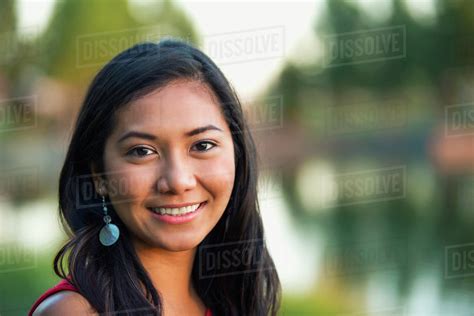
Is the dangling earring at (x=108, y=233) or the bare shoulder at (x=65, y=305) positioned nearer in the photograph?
the bare shoulder at (x=65, y=305)

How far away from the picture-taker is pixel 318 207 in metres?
12.6

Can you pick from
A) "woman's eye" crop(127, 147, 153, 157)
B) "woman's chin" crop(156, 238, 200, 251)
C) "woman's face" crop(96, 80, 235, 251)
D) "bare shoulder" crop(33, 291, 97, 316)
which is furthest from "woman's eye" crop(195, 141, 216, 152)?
"bare shoulder" crop(33, 291, 97, 316)

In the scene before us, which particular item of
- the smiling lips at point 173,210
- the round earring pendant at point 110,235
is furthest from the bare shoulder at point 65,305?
the smiling lips at point 173,210

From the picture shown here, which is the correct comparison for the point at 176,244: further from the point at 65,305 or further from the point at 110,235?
the point at 65,305

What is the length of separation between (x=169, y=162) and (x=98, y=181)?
0.21 metres

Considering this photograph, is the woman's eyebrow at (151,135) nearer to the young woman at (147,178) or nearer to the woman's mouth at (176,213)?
the young woman at (147,178)

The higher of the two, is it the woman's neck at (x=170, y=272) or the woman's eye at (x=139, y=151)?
the woman's eye at (x=139, y=151)

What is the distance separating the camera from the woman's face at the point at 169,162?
6.24ft

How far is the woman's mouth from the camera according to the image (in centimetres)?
194

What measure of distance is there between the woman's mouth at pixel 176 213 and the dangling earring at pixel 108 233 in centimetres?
13

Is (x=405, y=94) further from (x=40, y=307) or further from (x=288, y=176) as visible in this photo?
(x=40, y=307)

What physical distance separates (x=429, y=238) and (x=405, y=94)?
47.7 feet

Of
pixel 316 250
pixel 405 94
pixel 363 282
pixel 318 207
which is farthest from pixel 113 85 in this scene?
pixel 405 94

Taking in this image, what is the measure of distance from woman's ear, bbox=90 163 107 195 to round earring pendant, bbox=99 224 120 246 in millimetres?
85
